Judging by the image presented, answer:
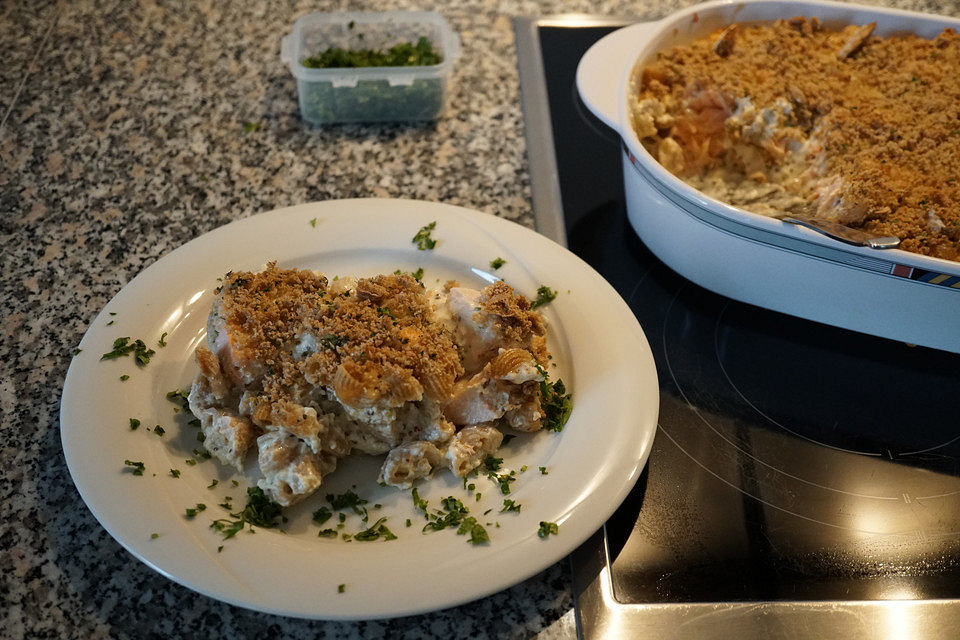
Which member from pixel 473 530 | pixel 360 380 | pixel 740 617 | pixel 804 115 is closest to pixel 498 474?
pixel 473 530

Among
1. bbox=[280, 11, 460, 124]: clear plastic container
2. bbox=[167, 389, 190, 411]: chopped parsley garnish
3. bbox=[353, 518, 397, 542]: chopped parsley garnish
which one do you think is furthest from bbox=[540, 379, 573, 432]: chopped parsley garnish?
bbox=[280, 11, 460, 124]: clear plastic container

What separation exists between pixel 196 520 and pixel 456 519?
33 centimetres

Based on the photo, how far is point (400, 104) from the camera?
174 centimetres

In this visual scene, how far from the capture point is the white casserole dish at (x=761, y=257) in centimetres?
116

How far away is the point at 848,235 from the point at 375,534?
0.83 meters

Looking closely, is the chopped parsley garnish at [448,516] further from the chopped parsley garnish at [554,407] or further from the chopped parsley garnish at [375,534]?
the chopped parsley garnish at [554,407]

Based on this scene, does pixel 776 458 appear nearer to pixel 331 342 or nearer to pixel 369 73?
pixel 331 342

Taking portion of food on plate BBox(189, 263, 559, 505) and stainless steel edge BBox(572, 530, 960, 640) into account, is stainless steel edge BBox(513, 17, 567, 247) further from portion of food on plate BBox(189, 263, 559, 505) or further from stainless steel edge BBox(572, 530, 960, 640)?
stainless steel edge BBox(572, 530, 960, 640)

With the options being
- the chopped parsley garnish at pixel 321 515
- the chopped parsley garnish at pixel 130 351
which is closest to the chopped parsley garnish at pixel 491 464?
the chopped parsley garnish at pixel 321 515

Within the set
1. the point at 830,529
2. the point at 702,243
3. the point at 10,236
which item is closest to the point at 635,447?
the point at 830,529

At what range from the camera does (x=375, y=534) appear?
985mm

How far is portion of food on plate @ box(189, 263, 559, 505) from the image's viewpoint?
1002 millimetres

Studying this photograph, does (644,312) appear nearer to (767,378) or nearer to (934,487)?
(767,378)

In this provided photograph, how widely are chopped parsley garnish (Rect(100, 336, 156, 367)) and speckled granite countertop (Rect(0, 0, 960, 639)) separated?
0.59 feet
